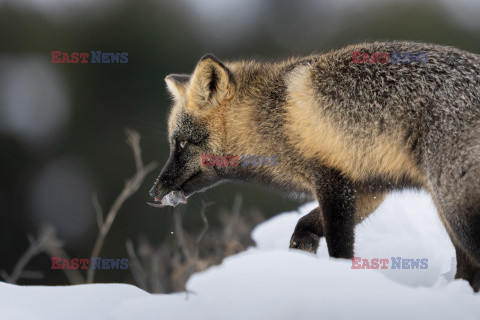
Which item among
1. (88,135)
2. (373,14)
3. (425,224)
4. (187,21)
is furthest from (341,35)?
Answer: (425,224)

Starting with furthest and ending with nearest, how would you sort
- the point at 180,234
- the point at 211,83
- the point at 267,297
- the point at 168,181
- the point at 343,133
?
the point at 180,234
the point at 168,181
the point at 211,83
the point at 343,133
the point at 267,297

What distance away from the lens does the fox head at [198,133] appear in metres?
5.03

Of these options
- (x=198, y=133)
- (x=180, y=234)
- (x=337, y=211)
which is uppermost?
(x=198, y=133)

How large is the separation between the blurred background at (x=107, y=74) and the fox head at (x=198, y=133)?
8303 mm

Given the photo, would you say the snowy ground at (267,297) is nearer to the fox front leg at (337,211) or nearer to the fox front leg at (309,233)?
the fox front leg at (337,211)

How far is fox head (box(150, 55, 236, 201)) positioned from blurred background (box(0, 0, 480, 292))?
8303mm

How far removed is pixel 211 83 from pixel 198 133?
0.46m

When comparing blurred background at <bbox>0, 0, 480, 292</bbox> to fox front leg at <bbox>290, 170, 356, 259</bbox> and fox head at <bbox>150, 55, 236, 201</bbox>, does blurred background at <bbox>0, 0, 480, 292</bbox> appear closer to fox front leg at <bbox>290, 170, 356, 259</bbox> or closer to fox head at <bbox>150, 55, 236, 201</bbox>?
fox head at <bbox>150, 55, 236, 201</bbox>

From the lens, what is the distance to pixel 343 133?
4.46 metres

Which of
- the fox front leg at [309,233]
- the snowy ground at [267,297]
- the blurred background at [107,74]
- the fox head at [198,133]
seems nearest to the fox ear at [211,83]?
the fox head at [198,133]

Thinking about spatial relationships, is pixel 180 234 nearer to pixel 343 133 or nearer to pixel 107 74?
pixel 343 133

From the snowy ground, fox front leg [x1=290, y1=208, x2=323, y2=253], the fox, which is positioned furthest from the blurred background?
the snowy ground

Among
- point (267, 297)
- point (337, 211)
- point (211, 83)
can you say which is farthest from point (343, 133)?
point (267, 297)

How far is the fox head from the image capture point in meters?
5.03
